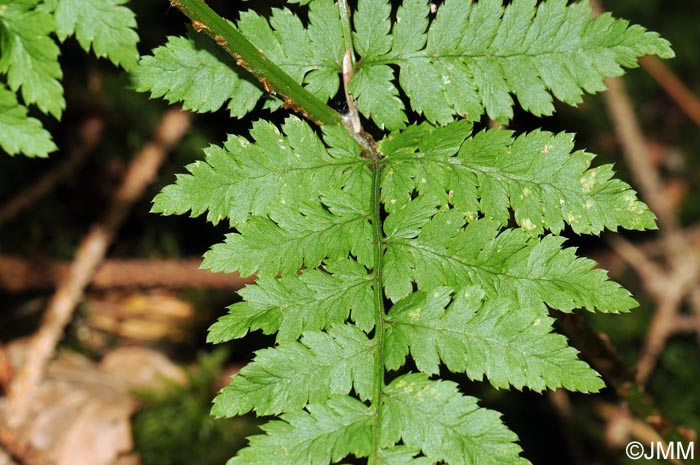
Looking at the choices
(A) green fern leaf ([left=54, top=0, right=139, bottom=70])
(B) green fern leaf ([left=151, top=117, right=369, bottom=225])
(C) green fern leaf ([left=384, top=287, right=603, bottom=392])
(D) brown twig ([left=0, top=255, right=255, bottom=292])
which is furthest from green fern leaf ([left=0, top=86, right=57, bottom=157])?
(D) brown twig ([left=0, top=255, right=255, bottom=292])

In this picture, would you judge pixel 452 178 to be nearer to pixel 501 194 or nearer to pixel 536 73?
pixel 501 194

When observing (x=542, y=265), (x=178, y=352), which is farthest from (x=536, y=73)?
(x=178, y=352)

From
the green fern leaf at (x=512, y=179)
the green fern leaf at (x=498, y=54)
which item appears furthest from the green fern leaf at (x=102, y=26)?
the green fern leaf at (x=512, y=179)

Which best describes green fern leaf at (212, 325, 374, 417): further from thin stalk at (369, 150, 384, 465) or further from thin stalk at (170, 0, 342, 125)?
thin stalk at (170, 0, 342, 125)

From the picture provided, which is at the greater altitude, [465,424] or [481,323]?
[481,323]

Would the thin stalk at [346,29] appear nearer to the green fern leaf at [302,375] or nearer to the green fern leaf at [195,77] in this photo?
the green fern leaf at [195,77]
